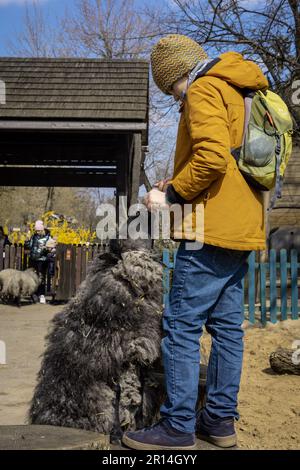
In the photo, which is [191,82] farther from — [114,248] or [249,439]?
[249,439]

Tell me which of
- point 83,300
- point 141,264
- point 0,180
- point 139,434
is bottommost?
point 139,434

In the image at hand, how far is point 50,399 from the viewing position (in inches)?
117

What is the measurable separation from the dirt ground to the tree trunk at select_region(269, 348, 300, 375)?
2.4 inches

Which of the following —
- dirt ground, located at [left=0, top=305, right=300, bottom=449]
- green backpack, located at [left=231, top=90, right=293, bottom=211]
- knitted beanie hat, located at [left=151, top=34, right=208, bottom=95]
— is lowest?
dirt ground, located at [left=0, top=305, right=300, bottom=449]

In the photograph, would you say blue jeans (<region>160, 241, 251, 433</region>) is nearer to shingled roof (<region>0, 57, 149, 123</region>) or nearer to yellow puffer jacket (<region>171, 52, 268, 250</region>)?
yellow puffer jacket (<region>171, 52, 268, 250</region>)

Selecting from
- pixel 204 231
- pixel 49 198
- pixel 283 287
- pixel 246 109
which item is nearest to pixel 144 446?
pixel 204 231

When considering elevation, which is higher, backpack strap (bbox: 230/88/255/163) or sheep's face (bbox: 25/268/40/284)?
backpack strap (bbox: 230/88/255/163)

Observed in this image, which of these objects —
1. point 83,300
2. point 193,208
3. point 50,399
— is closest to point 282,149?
point 193,208

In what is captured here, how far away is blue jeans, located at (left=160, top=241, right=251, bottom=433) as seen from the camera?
262 centimetres

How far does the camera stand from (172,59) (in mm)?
2730

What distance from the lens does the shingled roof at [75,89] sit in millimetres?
11117

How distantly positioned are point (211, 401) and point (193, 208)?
35.6 inches

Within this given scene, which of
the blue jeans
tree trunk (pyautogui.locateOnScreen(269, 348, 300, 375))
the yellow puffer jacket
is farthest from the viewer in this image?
tree trunk (pyautogui.locateOnScreen(269, 348, 300, 375))

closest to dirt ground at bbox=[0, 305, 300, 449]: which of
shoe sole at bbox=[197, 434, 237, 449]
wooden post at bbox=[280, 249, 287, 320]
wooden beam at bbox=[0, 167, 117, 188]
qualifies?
wooden post at bbox=[280, 249, 287, 320]
